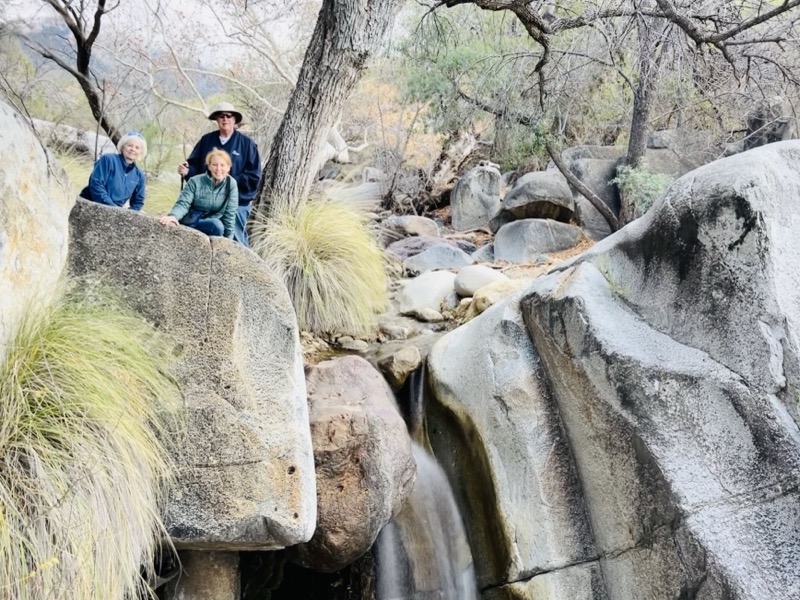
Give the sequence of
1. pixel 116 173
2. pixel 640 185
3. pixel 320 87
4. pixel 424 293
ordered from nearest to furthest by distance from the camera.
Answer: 1. pixel 116 173
2. pixel 320 87
3. pixel 424 293
4. pixel 640 185

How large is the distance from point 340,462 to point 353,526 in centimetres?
32

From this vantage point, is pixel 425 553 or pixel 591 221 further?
pixel 591 221

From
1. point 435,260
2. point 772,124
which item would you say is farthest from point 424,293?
point 772,124

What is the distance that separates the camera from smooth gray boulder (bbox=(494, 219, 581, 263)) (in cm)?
902

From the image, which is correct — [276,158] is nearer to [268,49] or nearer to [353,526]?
[353,526]

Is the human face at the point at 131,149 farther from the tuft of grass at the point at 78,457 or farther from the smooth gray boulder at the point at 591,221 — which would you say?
the smooth gray boulder at the point at 591,221

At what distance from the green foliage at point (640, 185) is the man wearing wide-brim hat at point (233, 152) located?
573 centimetres

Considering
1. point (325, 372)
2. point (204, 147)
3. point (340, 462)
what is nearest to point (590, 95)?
point (204, 147)

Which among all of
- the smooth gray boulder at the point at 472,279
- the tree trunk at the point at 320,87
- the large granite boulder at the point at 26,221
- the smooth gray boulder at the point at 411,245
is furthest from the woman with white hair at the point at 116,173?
the smooth gray boulder at the point at 411,245

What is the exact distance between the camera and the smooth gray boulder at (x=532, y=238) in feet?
29.6

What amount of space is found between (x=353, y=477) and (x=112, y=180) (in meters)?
2.40

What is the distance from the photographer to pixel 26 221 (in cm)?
263

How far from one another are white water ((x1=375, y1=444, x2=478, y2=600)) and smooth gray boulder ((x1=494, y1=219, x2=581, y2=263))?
564 cm

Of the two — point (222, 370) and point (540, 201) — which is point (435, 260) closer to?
point (540, 201)
